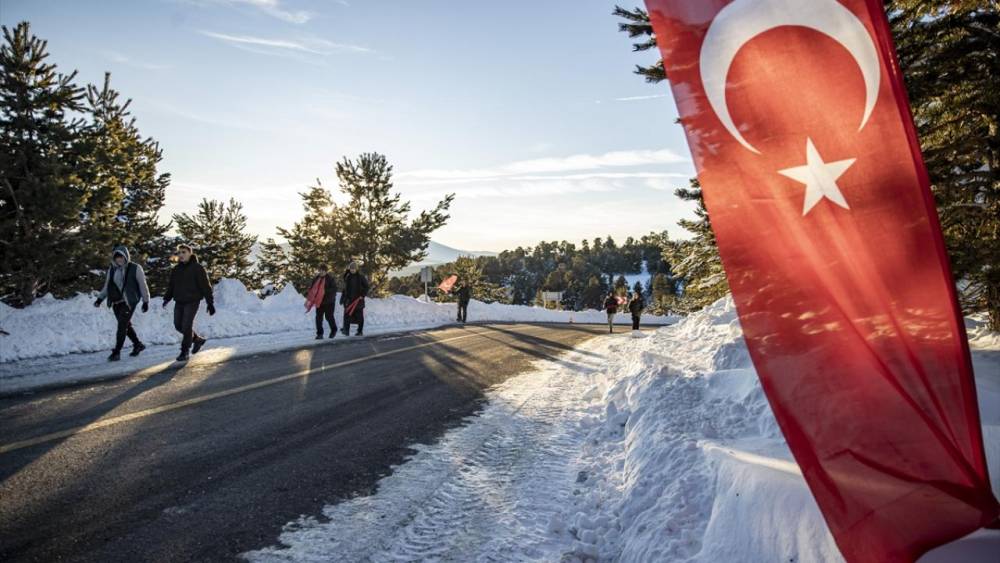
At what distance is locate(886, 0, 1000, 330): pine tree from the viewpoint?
209 inches

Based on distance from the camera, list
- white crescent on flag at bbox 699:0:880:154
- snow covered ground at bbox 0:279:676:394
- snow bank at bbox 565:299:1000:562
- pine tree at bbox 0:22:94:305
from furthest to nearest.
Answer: pine tree at bbox 0:22:94:305 → snow covered ground at bbox 0:279:676:394 → snow bank at bbox 565:299:1000:562 → white crescent on flag at bbox 699:0:880:154

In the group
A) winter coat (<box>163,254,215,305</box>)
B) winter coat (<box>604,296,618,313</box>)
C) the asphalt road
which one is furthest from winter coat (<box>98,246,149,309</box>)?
winter coat (<box>604,296,618,313</box>)

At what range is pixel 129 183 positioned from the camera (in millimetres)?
20500

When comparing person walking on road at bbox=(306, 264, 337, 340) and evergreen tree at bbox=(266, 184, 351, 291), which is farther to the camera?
evergreen tree at bbox=(266, 184, 351, 291)

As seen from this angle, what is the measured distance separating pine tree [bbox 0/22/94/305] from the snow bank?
50.5 ft

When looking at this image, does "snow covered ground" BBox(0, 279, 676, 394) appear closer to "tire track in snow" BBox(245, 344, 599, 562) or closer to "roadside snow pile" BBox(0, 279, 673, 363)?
"roadside snow pile" BBox(0, 279, 673, 363)

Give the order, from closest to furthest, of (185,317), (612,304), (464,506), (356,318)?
1. (464,506)
2. (185,317)
3. (356,318)
4. (612,304)

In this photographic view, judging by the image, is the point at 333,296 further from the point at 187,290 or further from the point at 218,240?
the point at 218,240

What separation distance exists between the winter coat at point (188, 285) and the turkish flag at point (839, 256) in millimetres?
9589

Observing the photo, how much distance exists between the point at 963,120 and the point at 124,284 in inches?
521

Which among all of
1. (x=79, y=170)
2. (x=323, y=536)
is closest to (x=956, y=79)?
(x=323, y=536)

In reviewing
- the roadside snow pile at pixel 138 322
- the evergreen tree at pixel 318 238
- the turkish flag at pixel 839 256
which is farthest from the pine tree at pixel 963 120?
the evergreen tree at pixel 318 238

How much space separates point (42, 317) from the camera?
1066 centimetres

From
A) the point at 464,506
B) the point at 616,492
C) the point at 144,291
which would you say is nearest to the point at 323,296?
the point at 144,291
